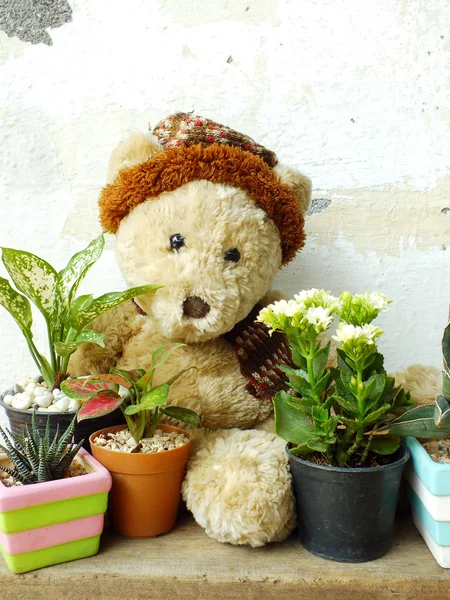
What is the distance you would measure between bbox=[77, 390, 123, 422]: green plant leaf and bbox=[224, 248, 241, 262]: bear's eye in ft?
0.87

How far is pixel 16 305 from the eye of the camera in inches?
38.3

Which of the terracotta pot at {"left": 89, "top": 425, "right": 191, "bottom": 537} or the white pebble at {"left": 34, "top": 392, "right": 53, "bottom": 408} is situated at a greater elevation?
the white pebble at {"left": 34, "top": 392, "right": 53, "bottom": 408}

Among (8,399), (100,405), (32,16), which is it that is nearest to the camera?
(100,405)

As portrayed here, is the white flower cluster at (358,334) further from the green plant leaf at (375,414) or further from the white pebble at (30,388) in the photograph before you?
the white pebble at (30,388)

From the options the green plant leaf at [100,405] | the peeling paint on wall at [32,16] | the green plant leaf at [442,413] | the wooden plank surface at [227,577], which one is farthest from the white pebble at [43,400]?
the peeling paint on wall at [32,16]

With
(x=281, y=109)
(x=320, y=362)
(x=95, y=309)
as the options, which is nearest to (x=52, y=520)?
(x=95, y=309)

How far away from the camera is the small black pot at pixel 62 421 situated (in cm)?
93

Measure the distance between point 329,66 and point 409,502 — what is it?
83 centimetres

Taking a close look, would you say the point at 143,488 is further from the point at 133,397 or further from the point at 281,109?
Result: the point at 281,109

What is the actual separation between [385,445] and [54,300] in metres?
0.56

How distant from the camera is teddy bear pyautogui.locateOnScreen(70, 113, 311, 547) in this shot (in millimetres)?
852

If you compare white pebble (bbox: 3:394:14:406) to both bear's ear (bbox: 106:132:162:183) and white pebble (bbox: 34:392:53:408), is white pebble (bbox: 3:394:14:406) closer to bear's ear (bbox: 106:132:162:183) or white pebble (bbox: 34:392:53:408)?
white pebble (bbox: 34:392:53:408)

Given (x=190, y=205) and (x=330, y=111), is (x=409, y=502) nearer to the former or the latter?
(x=190, y=205)

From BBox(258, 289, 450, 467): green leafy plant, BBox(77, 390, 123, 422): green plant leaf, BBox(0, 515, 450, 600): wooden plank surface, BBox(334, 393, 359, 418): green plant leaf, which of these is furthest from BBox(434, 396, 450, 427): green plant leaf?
BBox(77, 390, 123, 422): green plant leaf
